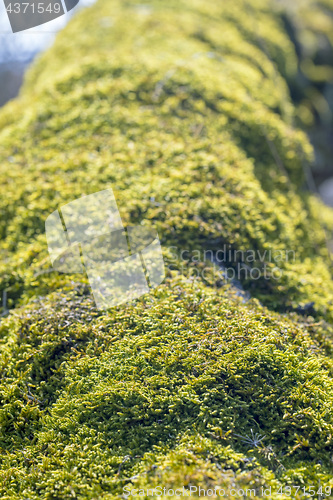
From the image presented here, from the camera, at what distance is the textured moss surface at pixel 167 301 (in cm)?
221

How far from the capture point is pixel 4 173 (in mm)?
4145

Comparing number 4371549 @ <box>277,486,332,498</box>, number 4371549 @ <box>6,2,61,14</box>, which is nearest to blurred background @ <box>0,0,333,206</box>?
number 4371549 @ <box>6,2,61,14</box>

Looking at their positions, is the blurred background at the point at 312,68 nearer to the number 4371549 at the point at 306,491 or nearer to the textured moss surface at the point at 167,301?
the textured moss surface at the point at 167,301

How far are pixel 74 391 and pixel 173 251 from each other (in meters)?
1.38

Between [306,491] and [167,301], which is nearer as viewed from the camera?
[306,491]

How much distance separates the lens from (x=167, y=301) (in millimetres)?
2795
